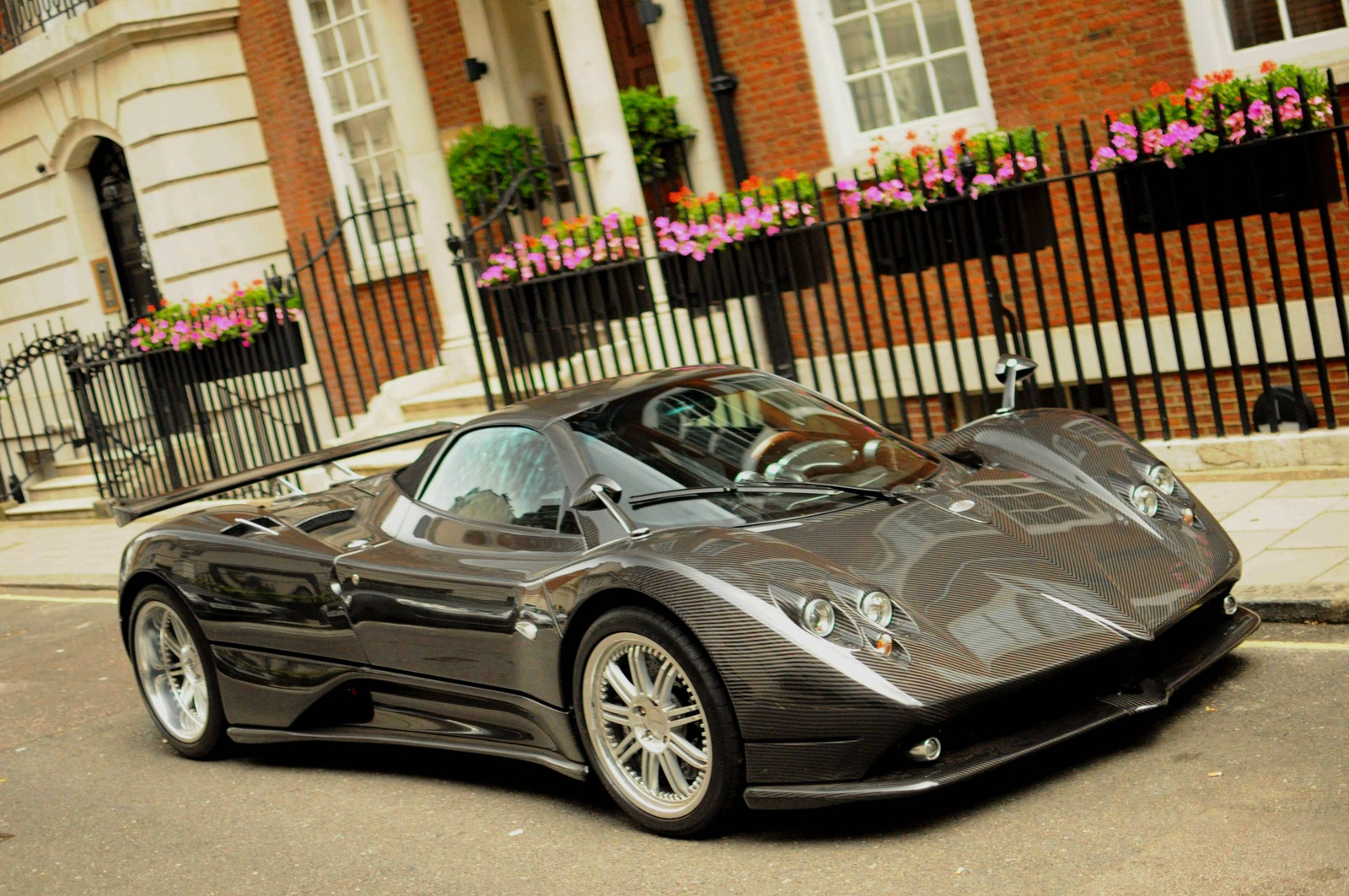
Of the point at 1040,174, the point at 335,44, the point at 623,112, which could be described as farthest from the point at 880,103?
the point at 335,44

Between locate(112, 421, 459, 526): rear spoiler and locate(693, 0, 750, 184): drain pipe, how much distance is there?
668 centimetres

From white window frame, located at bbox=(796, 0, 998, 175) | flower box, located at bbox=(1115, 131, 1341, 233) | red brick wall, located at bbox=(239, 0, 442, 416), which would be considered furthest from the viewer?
red brick wall, located at bbox=(239, 0, 442, 416)

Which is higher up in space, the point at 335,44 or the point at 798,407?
the point at 335,44

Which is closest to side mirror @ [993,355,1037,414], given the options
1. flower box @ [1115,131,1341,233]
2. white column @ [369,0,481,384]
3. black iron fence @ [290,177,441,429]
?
flower box @ [1115,131,1341,233]

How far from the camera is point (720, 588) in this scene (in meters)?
4.32

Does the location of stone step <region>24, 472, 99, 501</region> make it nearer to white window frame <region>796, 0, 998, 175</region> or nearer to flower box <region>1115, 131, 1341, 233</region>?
white window frame <region>796, 0, 998, 175</region>

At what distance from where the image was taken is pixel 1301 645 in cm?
547

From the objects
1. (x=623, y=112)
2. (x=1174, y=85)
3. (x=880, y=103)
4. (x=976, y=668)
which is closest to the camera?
(x=976, y=668)

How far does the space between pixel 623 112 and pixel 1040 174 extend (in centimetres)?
546

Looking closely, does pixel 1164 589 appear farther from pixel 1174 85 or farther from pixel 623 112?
pixel 623 112

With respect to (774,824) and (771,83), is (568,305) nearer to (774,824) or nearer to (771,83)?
(771,83)

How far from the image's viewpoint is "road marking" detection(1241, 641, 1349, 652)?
5.39m

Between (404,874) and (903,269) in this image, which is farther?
(903,269)

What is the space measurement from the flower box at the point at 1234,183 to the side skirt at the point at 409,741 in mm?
5037
